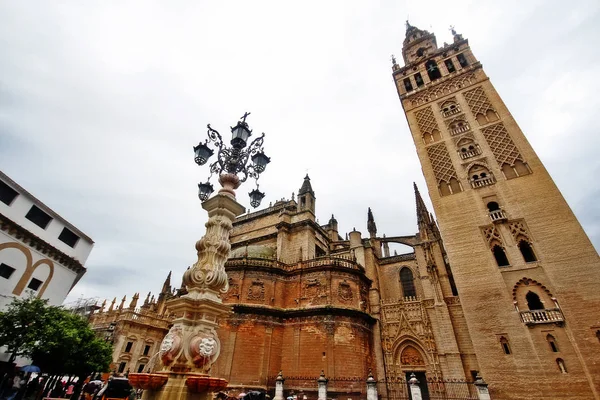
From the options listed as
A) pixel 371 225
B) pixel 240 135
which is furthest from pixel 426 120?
pixel 240 135

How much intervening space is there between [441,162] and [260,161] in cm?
1677

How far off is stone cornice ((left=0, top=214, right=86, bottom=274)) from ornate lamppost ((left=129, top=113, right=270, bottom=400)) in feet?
56.6

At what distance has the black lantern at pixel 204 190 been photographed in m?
8.34

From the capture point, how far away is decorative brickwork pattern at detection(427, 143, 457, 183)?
20.0 metres

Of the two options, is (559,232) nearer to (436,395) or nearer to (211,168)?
(436,395)

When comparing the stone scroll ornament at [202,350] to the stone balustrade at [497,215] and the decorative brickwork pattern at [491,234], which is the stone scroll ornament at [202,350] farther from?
the stone balustrade at [497,215]

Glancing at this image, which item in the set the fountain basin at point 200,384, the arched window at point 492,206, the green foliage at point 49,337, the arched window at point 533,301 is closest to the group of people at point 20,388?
the green foliage at point 49,337

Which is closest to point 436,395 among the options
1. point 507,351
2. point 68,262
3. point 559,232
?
point 507,351

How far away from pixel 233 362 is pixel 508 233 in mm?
18325

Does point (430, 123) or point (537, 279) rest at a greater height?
point (430, 123)

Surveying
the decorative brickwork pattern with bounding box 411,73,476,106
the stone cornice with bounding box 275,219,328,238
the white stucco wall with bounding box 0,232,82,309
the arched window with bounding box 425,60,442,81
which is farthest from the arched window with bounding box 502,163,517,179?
the white stucco wall with bounding box 0,232,82,309

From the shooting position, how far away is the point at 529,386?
13008mm

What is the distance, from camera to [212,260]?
20.0 ft

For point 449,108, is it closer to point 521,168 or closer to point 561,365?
point 521,168
